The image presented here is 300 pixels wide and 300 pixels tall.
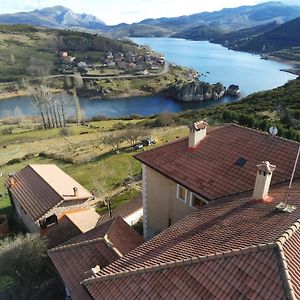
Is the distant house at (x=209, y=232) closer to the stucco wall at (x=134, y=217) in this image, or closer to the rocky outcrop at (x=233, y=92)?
the stucco wall at (x=134, y=217)

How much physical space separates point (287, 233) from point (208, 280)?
10.2ft

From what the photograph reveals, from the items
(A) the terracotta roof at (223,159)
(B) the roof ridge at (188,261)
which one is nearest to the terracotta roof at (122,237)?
(A) the terracotta roof at (223,159)

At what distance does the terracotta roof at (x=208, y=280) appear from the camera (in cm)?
1052

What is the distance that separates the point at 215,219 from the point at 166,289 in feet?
15.0

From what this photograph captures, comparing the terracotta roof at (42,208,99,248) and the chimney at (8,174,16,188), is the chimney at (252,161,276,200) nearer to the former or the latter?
the terracotta roof at (42,208,99,248)

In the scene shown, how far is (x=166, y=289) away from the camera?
11828 millimetres

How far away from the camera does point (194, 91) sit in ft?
474

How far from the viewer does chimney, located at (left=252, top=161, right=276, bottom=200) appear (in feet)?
49.8

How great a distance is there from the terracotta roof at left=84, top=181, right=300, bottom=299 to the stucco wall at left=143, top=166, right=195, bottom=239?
5543mm

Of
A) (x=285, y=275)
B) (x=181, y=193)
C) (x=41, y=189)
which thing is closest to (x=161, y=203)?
(x=181, y=193)

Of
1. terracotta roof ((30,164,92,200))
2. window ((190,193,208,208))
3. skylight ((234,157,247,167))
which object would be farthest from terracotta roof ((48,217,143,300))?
terracotta roof ((30,164,92,200))

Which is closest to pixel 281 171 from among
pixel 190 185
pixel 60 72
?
pixel 190 185

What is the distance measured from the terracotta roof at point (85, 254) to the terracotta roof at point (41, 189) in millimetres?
8567

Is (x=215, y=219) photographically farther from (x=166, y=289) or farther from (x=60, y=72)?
(x=60, y=72)
